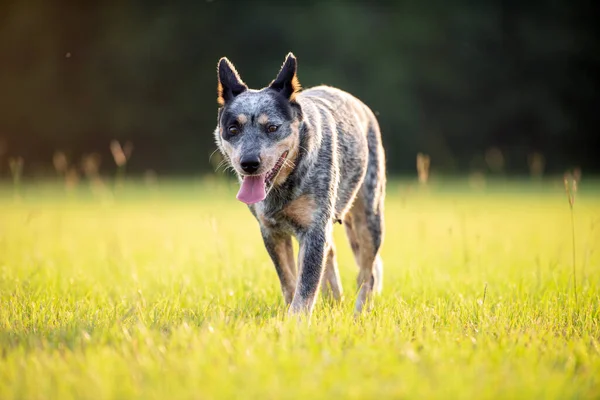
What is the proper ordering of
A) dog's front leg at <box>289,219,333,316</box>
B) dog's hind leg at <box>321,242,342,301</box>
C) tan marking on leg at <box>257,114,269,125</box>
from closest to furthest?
dog's front leg at <box>289,219,333,316</box>, tan marking on leg at <box>257,114,269,125</box>, dog's hind leg at <box>321,242,342,301</box>

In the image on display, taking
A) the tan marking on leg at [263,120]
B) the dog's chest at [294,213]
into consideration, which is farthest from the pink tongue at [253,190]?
the tan marking on leg at [263,120]

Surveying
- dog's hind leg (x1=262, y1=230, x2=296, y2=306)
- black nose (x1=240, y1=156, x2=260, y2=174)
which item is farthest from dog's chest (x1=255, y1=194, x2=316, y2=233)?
black nose (x1=240, y1=156, x2=260, y2=174)

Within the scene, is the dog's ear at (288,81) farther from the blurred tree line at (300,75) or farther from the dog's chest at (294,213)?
the blurred tree line at (300,75)

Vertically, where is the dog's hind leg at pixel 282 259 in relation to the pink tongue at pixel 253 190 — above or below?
below

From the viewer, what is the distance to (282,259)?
186 inches

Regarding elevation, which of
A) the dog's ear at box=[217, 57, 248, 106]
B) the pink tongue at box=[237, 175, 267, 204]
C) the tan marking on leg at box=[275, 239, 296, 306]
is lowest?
the tan marking on leg at box=[275, 239, 296, 306]

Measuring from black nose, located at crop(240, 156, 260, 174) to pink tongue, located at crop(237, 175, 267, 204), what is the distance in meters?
0.10

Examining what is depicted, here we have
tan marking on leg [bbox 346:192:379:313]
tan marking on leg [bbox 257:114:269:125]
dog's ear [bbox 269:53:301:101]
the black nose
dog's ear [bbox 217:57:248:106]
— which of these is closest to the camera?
the black nose

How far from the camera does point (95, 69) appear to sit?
27.6 metres

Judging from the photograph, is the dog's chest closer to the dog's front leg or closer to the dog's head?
the dog's front leg

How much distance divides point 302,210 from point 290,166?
0.32m

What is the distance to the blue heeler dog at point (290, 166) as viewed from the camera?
4312 mm

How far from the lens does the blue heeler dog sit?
4.31 metres

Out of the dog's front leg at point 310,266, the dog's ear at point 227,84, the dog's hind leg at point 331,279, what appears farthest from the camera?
the dog's hind leg at point 331,279
